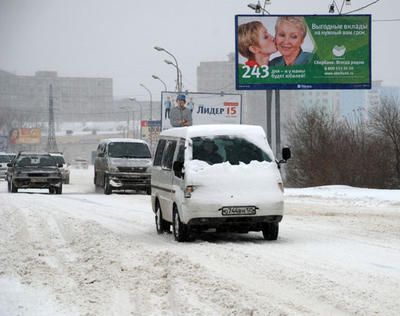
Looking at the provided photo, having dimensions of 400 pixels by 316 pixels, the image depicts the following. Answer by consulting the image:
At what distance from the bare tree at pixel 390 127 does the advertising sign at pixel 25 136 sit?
12396 cm

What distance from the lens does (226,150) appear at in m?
12.8

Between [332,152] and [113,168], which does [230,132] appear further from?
[332,152]

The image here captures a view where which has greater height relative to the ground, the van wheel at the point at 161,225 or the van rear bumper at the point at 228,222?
the van rear bumper at the point at 228,222

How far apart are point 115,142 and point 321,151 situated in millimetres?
12715

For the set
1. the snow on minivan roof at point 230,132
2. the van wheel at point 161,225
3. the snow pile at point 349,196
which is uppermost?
the snow on minivan roof at point 230,132

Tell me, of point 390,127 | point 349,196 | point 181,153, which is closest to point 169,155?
point 181,153

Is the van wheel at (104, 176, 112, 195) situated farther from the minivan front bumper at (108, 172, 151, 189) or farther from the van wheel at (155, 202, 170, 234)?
the van wheel at (155, 202, 170, 234)

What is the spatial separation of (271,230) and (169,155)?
2443mm

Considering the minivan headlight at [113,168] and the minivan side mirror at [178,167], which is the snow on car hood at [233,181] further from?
the minivan headlight at [113,168]

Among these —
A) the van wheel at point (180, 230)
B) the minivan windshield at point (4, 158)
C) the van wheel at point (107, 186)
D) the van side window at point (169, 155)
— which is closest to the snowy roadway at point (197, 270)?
the van wheel at point (180, 230)

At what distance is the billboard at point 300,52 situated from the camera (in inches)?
1409

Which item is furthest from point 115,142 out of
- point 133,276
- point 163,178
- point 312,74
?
point 133,276

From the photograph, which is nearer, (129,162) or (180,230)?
(180,230)

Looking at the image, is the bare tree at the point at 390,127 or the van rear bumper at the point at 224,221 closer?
the van rear bumper at the point at 224,221
